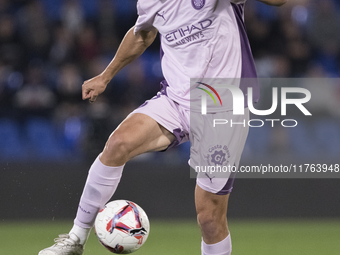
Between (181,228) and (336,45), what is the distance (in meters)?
3.84

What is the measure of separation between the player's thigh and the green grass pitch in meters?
1.67

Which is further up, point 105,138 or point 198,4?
point 198,4

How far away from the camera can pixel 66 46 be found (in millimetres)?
7660

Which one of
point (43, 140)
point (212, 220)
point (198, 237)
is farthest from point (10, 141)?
point (212, 220)

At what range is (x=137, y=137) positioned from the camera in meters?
3.18

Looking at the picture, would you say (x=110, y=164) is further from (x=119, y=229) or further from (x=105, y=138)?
(x=105, y=138)

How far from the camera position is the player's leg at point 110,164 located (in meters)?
3.18

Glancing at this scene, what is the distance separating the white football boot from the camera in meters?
3.23

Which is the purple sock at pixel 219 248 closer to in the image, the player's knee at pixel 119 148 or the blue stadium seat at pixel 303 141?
the player's knee at pixel 119 148

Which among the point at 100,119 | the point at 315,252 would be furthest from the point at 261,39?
the point at 315,252

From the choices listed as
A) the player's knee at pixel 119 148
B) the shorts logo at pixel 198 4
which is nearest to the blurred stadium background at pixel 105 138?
the player's knee at pixel 119 148

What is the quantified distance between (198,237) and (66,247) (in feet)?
8.77

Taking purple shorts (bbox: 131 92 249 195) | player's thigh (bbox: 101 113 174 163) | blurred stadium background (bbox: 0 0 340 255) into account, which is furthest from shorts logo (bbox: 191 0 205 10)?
blurred stadium background (bbox: 0 0 340 255)

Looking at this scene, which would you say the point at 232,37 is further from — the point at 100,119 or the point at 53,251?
the point at 100,119
